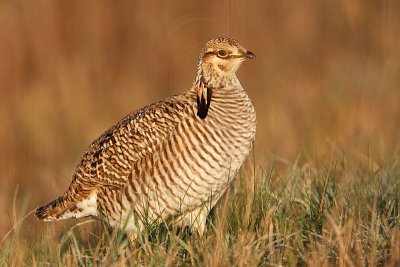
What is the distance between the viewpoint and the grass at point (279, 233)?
156 inches

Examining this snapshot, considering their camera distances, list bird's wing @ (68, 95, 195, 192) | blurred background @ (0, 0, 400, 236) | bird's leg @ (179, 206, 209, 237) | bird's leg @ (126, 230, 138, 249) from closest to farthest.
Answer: bird's leg @ (126, 230, 138, 249) → bird's leg @ (179, 206, 209, 237) → bird's wing @ (68, 95, 195, 192) → blurred background @ (0, 0, 400, 236)

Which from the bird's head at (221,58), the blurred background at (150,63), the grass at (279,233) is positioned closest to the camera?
the grass at (279,233)

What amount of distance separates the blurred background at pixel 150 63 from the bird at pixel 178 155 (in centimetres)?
301

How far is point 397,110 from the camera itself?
7.99 metres

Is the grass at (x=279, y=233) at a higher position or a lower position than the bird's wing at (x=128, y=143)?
lower

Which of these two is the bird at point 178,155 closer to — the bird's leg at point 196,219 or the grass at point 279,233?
the bird's leg at point 196,219

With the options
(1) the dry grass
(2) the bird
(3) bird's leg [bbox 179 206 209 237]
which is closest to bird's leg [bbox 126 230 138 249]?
(2) the bird

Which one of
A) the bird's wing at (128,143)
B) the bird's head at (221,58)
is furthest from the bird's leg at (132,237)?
the bird's head at (221,58)

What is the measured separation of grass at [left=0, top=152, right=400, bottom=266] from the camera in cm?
397

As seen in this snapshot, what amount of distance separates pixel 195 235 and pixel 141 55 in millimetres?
5936

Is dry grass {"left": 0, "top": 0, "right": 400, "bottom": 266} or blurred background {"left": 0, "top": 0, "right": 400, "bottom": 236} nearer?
dry grass {"left": 0, "top": 0, "right": 400, "bottom": 266}

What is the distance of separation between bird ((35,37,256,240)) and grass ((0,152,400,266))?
156 mm

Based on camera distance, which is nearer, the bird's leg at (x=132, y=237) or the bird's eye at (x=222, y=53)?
the bird's leg at (x=132, y=237)

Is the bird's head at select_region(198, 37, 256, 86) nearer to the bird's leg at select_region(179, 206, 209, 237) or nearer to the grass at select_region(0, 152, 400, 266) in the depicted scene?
the grass at select_region(0, 152, 400, 266)
